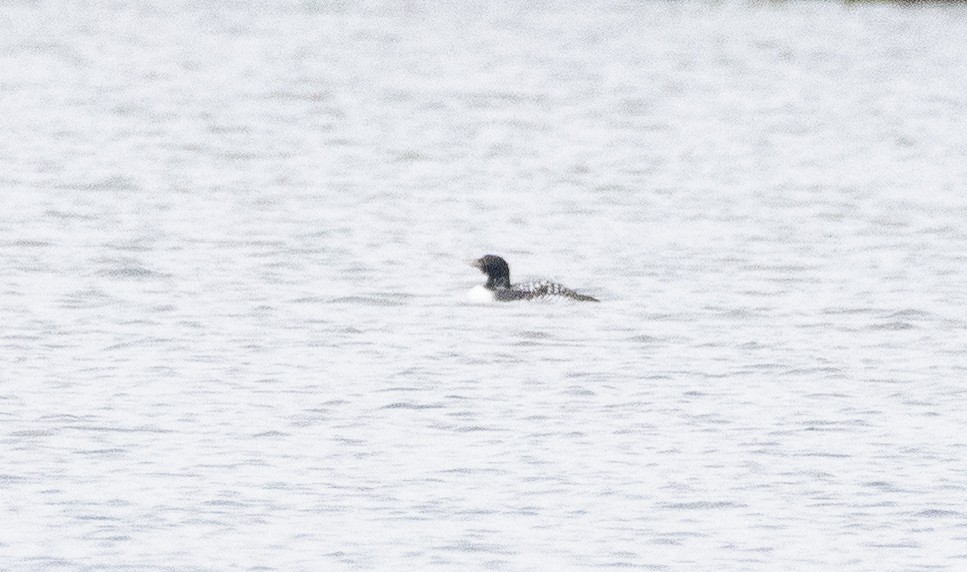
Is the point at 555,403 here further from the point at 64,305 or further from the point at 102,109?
the point at 102,109

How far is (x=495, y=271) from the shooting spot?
1692cm

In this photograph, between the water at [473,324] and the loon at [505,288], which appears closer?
the water at [473,324]

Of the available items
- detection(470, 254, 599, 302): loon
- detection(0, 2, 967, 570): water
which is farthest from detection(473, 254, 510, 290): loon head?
detection(0, 2, 967, 570): water

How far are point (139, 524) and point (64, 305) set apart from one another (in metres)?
5.91

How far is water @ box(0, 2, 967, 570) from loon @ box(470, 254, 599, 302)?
5.4 inches

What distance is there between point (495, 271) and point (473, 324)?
109 centimetres

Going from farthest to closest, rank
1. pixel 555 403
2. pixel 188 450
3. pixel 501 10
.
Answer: pixel 501 10 → pixel 555 403 → pixel 188 450

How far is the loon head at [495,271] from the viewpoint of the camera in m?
16.8

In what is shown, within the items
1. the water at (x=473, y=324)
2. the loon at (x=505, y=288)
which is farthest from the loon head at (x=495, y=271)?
the water at (x=473, y=324)

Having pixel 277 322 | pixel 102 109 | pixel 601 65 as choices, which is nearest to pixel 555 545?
pixel 277 322

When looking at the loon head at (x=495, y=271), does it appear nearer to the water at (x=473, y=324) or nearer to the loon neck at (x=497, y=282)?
the loon neck at (x=497, y=282)

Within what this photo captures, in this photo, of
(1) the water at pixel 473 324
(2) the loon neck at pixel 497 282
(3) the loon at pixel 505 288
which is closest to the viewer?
(1) the water at pixel 473 324

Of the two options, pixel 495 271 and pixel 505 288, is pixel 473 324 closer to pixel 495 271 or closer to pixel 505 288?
pixel 505 288

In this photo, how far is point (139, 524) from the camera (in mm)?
10133
